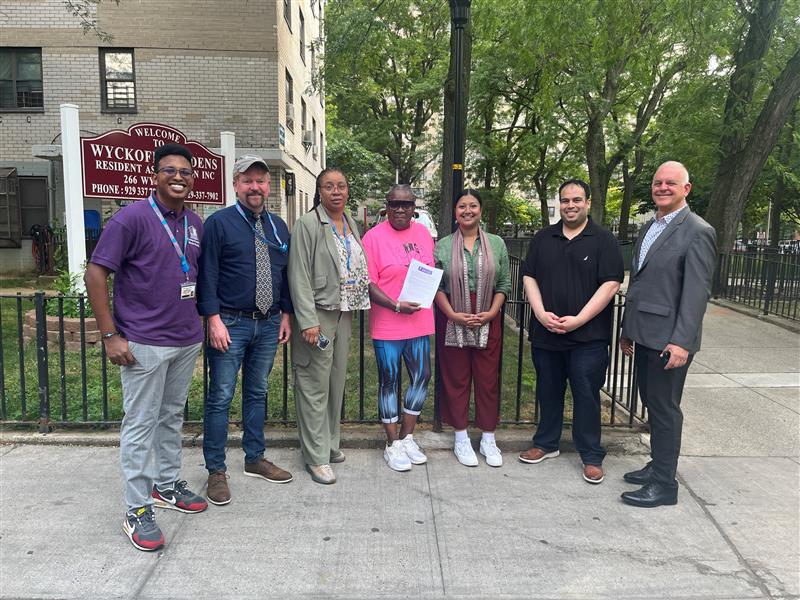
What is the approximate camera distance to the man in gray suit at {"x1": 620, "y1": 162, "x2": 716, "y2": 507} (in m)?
3.63

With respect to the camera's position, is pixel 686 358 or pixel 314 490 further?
pixel 314 490

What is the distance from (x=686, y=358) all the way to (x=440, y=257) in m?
1.72

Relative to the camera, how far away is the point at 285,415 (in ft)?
15.9

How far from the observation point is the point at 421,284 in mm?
4004

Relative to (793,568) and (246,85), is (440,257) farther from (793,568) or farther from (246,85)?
(246,85)

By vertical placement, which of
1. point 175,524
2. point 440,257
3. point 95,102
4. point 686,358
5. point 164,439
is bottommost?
point 175,524

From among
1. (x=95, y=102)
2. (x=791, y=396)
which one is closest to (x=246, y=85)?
(x=95, y=102)

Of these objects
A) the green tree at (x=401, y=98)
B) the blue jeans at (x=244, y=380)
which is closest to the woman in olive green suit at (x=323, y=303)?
the blue jeans at (x=244, y=380)

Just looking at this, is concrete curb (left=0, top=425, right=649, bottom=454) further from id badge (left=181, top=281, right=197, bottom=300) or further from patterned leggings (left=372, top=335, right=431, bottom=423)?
id badge (left=181, top=281, right=197, bottom=300)

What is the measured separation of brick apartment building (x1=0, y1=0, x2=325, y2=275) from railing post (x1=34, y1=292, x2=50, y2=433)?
10045 mm

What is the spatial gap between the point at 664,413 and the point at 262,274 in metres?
2.69

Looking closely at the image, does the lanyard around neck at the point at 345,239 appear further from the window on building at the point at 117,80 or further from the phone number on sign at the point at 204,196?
the window on building at the point at 117,80

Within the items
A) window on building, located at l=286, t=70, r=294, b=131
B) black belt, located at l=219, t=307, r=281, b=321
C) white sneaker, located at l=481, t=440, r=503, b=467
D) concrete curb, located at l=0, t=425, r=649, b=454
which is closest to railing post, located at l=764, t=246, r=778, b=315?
concrete curb, located at l=0, t=425, r=649, b=454

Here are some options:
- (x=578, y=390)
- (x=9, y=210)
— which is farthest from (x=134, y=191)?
(x=9, y=210)
